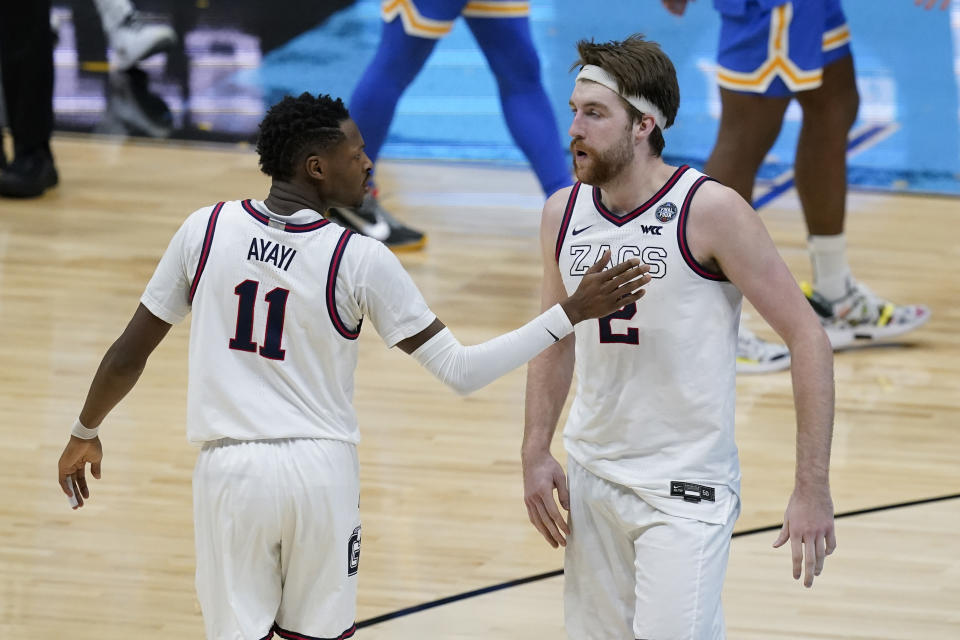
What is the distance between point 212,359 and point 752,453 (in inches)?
95.5

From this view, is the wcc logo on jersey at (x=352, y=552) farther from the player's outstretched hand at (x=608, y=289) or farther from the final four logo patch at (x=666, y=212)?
the final four logo patch at (x=666, y=212)

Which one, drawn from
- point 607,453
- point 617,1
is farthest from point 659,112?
point 617,1

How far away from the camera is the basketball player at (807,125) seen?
5012mm

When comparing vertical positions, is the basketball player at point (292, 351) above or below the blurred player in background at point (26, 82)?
above

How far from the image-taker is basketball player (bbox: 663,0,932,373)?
16.4ft

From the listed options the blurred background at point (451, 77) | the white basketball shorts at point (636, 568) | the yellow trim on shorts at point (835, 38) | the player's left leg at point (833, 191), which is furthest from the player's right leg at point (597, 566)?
the blurred background at point (451, 77)

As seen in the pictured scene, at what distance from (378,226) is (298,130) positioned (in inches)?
167

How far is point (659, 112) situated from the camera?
8.59ft

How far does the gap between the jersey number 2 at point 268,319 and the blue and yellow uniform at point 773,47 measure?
2.96 metres

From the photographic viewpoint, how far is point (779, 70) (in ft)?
16.4

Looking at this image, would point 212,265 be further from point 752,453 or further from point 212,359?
point 752,453

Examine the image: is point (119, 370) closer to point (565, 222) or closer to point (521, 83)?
point (565, 222)

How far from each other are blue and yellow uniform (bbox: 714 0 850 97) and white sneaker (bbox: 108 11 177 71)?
5.40 meters

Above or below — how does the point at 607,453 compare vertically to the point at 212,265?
below
